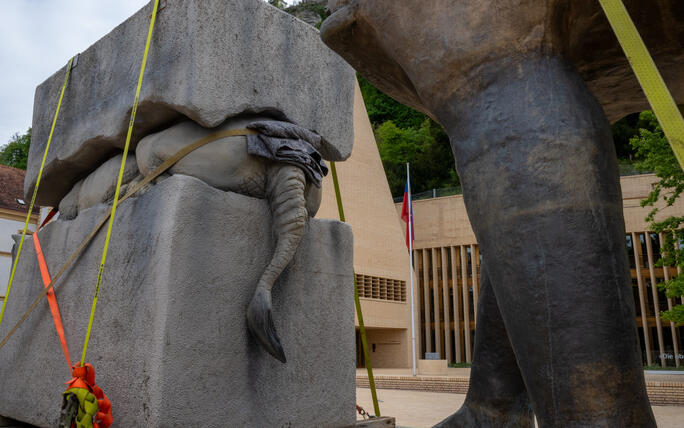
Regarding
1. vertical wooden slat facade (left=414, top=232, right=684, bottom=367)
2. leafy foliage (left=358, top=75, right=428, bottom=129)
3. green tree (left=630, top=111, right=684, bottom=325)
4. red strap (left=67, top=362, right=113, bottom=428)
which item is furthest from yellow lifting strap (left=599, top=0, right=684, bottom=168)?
leafy foliage (left=358, top=75, right=428, bottom=129)

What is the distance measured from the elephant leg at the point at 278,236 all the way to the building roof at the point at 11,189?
17.4 meters

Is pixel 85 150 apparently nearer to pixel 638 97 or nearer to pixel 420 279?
pixel 638 97

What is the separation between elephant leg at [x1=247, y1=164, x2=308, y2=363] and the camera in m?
2.00

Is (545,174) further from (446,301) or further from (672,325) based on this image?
(446,301)

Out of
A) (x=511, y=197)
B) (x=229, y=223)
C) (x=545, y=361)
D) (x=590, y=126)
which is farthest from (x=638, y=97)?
(x=229, y=223)

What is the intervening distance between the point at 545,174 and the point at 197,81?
1.71 metres

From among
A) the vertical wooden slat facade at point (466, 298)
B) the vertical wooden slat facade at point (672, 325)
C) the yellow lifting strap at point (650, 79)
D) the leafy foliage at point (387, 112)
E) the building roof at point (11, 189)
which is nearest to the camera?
the yellow lifting strap at point (650, 79)

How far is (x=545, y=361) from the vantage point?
772mm

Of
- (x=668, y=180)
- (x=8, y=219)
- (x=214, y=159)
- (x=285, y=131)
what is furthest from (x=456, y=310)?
(x=214, y=159)

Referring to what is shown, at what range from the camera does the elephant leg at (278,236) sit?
6.56 feet

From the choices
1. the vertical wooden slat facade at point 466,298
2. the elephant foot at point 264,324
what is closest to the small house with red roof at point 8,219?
the elephant foot at point 264,324

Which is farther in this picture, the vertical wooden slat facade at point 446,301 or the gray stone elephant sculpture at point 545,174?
the vertical wooden slat facade at point 446,301

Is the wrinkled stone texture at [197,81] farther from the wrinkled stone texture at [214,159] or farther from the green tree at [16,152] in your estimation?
the green tree at [16,152]

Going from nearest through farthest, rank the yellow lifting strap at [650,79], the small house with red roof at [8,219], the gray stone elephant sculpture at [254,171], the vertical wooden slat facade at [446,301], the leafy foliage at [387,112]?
1. the yellow lifting strap at [650,79]
2. the gray stone elephant sculpture at [254,171]
3. the small house with red roof at [8,219]
4. the vertical wooden slat facade at [446,301]
5. the leafy foliage at [387,112]
